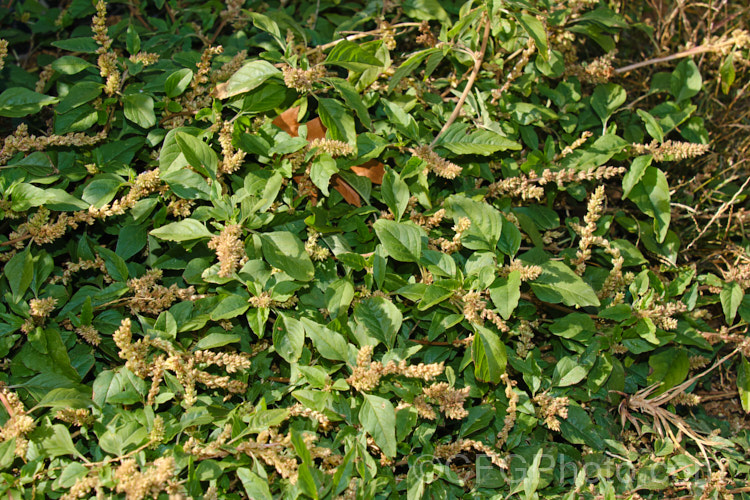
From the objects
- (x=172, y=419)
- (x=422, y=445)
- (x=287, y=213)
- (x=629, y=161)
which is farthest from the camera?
(x=629, y=161)

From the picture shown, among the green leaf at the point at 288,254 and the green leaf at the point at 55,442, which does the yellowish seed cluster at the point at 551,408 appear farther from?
the green leaf at the point at 55,442

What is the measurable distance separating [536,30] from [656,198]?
2.83ft

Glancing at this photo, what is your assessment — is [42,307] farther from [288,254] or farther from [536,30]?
[536,30]

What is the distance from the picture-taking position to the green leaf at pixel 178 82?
2326 mm

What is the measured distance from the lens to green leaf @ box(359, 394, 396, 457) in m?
1.82

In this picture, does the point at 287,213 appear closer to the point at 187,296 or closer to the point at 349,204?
the point at 349,204

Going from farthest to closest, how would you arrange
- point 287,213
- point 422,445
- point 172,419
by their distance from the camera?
1. point 287,213
2. point 422,445
3. point 172,419

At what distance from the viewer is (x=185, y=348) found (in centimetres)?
204

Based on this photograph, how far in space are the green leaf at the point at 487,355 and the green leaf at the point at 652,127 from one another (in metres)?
1.25

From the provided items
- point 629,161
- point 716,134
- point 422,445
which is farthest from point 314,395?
point 716,134

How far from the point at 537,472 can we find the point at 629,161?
4.83 feet

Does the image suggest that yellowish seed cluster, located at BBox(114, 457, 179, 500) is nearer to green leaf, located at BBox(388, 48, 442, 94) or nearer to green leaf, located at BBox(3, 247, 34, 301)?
green leaf, located at BBox(3, 247, 34, 301)

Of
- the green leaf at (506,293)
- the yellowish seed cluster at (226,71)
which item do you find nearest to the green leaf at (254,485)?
the green leaf at (506,293)

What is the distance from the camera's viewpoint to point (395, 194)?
225 centimetres
